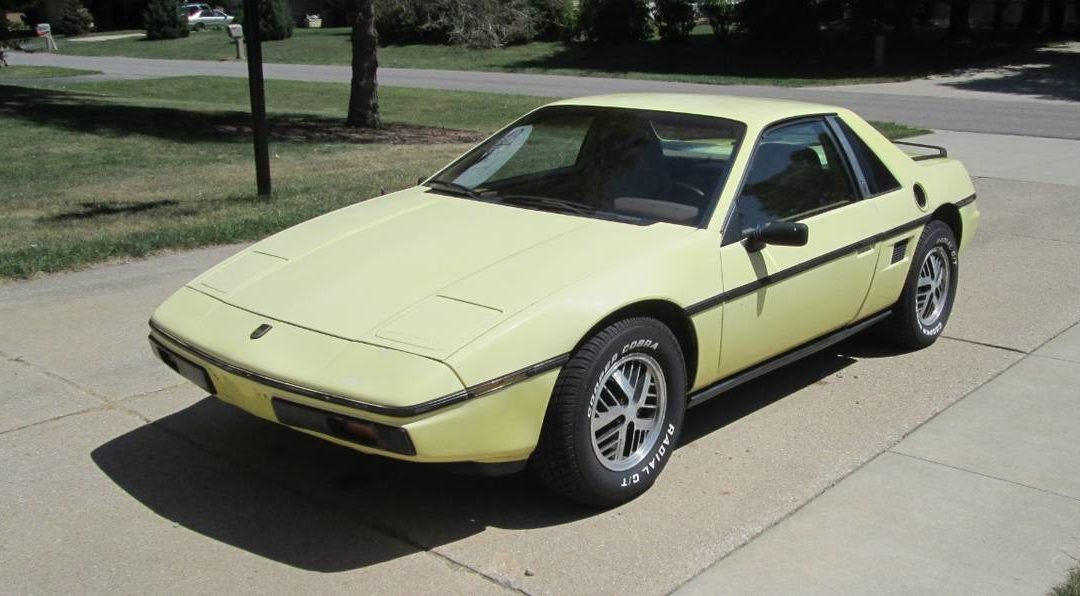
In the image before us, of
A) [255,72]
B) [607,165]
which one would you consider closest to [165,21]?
[255,72]

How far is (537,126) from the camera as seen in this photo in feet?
18.3

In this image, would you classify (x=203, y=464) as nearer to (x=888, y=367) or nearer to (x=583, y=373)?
(x=583, y=373)

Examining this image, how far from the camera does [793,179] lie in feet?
16.7

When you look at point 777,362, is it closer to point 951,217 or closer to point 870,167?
point 870,167

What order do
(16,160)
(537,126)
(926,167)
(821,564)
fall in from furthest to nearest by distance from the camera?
1. (16,160)
2. (926,167)
3. (537,126)
4. (821,564)

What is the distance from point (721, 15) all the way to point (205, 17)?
3485 cm

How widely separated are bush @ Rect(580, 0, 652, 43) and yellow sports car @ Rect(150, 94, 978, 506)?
35372 millimetres

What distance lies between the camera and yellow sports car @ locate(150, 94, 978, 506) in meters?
3.70

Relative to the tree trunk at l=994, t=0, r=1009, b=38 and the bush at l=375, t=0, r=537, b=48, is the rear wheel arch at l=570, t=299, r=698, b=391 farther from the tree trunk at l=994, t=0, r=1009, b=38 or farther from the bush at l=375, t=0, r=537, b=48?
the tree trunk at l=994, t=0, r=1009, b=38

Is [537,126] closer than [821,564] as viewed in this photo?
No

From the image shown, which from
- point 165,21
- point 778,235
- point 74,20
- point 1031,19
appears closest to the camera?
point 778,235

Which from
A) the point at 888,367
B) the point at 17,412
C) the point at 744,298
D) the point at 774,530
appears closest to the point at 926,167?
the point at 888,367

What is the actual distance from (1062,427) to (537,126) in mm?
2841

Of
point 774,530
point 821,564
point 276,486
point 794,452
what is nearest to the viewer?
point 821,564
